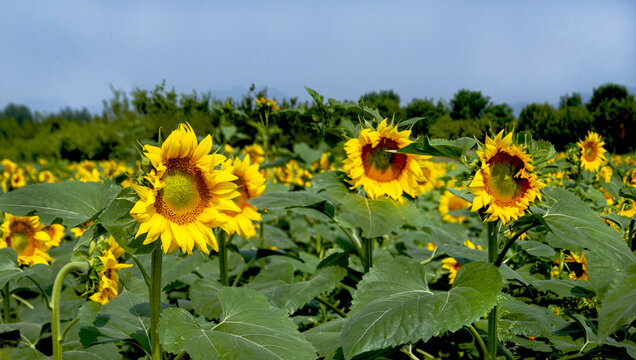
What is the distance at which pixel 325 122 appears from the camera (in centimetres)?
226

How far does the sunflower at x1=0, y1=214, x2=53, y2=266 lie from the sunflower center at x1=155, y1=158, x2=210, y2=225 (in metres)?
1.09

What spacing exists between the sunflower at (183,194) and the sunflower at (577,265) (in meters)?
1.74

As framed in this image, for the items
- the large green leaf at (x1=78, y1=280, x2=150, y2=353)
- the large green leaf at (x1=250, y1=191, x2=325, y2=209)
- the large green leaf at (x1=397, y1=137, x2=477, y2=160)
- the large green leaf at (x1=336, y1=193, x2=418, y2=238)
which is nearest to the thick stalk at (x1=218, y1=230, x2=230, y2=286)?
the large green leaf at (x1=250, y1=191, x2=325, y2=209)

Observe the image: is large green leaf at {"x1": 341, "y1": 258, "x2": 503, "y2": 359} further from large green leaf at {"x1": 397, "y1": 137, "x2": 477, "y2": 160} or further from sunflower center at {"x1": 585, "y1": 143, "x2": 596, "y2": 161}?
sunflower center at {"x1": 585, "y1": 143, "x2": 596, "y2": 161}

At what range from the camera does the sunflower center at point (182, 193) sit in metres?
1.30

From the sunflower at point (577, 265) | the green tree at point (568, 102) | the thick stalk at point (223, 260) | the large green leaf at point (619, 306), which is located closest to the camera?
the large green leaf at point (619, 306)

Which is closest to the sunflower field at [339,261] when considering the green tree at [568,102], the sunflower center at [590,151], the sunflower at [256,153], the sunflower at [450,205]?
the sunflower center at [590,151]

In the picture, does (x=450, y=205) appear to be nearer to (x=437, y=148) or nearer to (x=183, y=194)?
(x=437, y=148)

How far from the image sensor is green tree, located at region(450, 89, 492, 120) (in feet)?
7.95

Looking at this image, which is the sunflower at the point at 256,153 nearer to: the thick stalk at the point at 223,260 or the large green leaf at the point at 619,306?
the thick stalk at the point at 223,260

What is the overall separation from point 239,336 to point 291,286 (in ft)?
2.20

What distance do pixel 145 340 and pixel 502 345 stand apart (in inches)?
45.4

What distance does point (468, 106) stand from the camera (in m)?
2.88

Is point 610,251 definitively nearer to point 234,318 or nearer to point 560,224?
point 560,224
